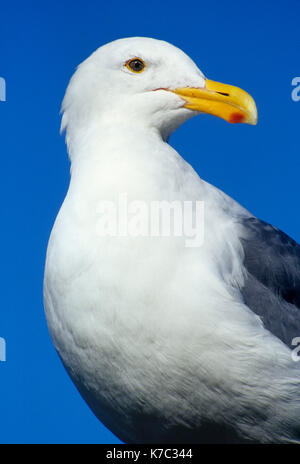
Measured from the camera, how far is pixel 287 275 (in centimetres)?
233

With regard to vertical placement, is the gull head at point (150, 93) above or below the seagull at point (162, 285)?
above

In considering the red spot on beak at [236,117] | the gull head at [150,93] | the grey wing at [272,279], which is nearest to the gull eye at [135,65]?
the gull head at [150,93]

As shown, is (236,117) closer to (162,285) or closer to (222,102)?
(222,102)

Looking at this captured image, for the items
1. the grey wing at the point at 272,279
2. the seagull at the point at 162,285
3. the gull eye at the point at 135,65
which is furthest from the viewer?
the gull eye at the point at 135,65

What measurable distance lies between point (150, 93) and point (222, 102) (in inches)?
10.9

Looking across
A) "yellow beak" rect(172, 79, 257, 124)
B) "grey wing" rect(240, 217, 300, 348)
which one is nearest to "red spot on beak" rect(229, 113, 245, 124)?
"yellow beak" rect(172, 79, 257, 124)

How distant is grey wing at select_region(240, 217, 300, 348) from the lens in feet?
7.20

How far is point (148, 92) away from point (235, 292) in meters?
0.82

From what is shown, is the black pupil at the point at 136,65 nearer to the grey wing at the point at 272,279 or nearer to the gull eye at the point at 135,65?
the gull eye at the point at 135,65

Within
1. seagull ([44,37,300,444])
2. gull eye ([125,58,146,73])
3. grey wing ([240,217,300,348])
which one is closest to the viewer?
seagull ([44,37,300,444])

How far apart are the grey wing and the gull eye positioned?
2.33ft

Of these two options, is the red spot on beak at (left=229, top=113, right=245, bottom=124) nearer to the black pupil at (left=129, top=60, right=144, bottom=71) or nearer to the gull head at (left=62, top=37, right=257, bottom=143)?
the gull head at (left=62, top=37, right=257, bottom=143)

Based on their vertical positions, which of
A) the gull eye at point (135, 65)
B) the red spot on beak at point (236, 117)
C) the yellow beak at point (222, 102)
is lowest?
the red spot on beak at point (236, 117)

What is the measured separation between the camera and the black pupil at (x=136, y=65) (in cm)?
234
